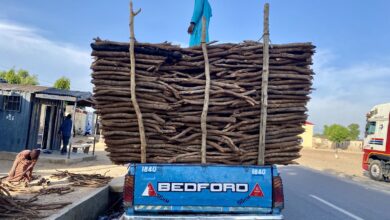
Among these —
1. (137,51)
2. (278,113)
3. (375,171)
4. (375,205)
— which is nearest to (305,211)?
(375,205)

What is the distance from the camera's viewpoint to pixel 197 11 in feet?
17.9

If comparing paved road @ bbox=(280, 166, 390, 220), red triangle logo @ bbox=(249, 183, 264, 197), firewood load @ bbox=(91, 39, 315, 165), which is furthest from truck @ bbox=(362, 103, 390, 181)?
red triangle logo @ bbox=(249, 183, 264, 197)

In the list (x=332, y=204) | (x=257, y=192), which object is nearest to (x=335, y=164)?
(x=332, y=204)

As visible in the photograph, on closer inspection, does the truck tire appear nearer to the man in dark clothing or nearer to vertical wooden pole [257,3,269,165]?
the man in dark clothing

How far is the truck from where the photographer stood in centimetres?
1831

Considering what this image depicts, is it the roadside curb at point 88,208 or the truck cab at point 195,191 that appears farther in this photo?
the roadside curb at point 88,208

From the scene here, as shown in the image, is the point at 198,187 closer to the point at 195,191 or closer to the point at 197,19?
the point at 195,191

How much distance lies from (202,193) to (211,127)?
750mm

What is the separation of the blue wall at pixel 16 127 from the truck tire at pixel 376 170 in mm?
16661

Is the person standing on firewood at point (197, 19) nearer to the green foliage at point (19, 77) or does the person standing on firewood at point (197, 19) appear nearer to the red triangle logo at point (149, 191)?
the red triangle logo at point (149, 191)

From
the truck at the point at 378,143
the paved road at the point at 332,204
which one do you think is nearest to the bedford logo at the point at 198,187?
the paved road at the point at 332,204

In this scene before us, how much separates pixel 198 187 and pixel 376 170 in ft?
57.4

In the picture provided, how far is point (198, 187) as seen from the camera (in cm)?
417

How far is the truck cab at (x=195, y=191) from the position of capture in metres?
4.15
